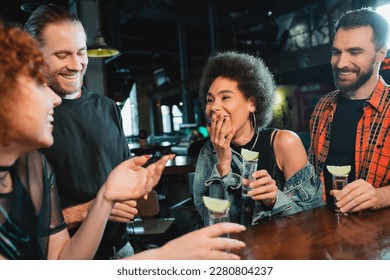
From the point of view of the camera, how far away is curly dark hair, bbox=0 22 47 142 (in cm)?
80

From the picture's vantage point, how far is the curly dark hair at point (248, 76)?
63.6 inches

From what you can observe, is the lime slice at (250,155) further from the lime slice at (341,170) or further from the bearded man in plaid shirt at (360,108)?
the bearded man in plaid shirt at (360,108)

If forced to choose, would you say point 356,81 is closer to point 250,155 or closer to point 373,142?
point 373,142

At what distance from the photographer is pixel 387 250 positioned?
3.11ft

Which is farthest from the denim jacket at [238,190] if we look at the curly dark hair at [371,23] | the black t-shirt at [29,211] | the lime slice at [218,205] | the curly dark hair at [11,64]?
the curly dark hair at [11,64]

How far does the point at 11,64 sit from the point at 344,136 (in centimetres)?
142

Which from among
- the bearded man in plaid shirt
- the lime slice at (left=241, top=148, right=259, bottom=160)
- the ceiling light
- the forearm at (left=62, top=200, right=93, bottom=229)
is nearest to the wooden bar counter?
the lime slice at (left=241, top=148, right=259, bottom=160)

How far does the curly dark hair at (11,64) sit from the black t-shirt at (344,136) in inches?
52.9

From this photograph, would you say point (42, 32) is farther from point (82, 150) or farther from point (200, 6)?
point (200, 6)

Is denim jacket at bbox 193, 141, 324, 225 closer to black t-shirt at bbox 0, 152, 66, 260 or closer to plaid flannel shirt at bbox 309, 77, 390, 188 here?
plaid flannel shirt at bbox 309, 77, 390, 188

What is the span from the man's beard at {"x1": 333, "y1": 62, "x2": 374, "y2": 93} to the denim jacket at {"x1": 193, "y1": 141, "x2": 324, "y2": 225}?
45 cm

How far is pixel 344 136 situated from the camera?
1.69m
